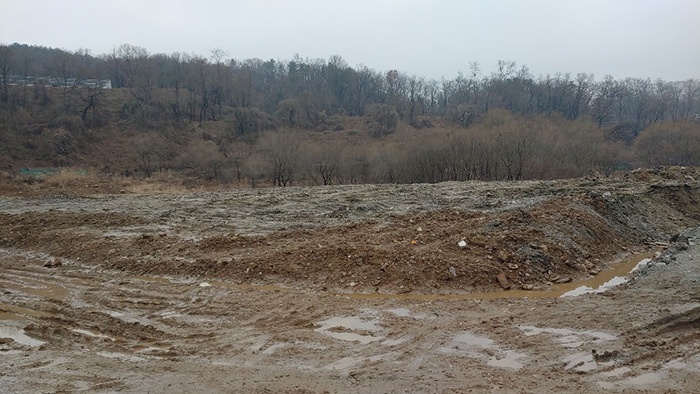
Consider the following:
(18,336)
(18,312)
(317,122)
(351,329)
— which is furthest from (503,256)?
(317,122)

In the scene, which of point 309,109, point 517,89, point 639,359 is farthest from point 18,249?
point 517,89

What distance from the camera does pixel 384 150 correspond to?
3916 centimetres

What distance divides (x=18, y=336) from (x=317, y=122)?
76061 millimetres

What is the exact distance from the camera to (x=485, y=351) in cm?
635

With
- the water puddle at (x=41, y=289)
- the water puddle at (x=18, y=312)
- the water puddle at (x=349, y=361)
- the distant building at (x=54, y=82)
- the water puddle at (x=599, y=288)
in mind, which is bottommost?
the water puddle at (x=41, y=289)

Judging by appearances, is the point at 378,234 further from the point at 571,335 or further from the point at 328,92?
the point at 328,92

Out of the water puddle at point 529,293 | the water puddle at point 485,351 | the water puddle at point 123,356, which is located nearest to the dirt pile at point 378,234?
the water puddle at point 529,293

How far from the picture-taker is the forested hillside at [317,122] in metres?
37.8

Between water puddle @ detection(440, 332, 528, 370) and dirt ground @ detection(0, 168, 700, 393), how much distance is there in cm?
3

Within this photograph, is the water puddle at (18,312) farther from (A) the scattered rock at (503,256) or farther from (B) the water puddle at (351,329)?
(A) the scattered rock at (503,256)

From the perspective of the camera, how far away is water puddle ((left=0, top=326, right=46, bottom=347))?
701cm

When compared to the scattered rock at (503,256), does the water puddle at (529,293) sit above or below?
below

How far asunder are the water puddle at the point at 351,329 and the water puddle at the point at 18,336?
12.9 feet

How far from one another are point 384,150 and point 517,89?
63724mm
